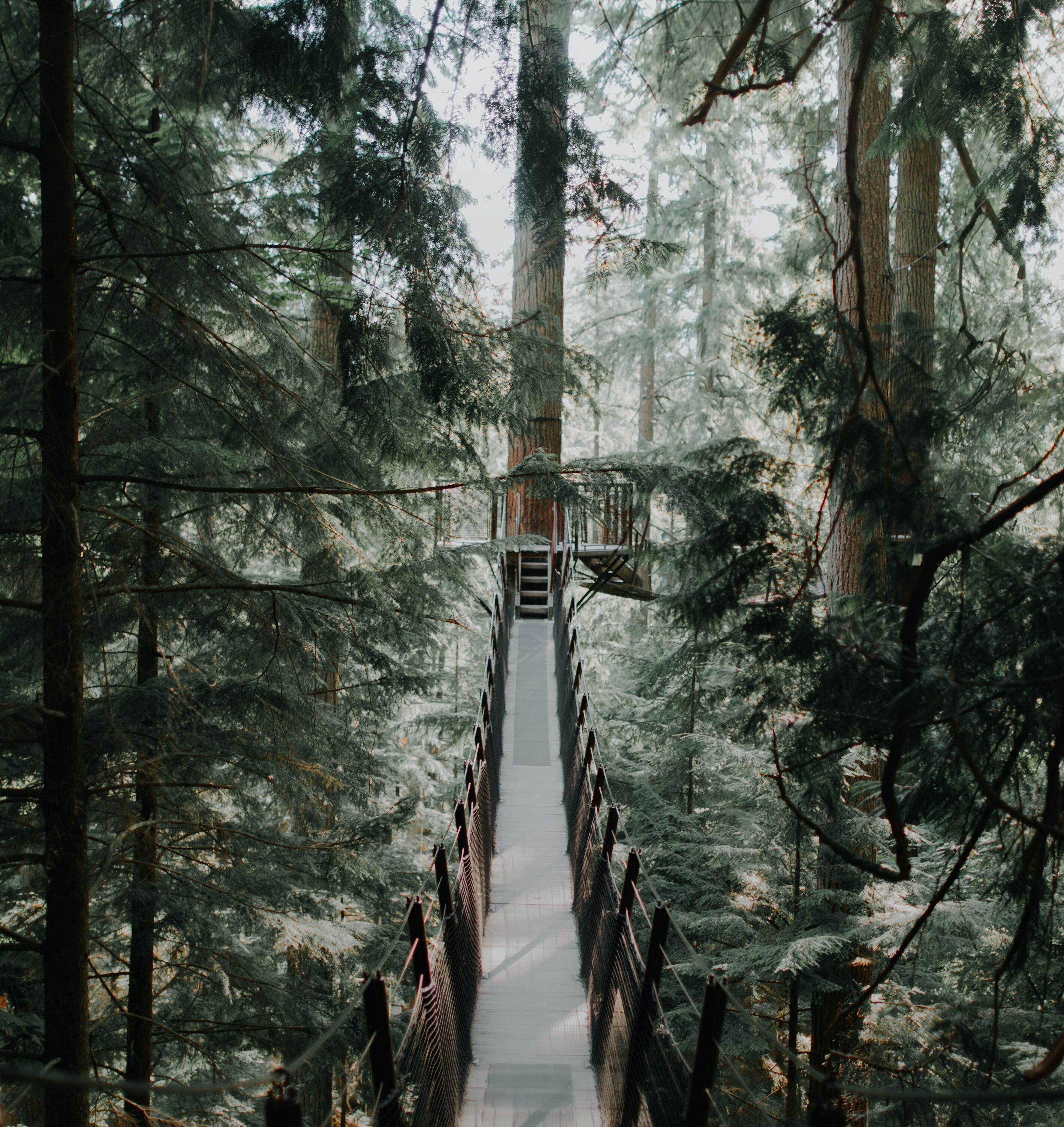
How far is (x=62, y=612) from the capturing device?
2719 millimetres

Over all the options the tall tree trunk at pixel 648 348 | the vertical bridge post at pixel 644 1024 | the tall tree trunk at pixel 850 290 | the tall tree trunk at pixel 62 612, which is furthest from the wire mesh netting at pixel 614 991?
the tall tree trunk at pixel 648 348

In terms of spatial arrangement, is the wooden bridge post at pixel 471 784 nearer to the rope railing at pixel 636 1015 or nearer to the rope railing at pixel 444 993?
the rope railing at pixel 444 993

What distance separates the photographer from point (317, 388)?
576cm

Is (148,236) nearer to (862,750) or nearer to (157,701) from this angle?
(157,701)

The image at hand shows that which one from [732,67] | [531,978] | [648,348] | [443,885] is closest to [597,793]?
[531,978]

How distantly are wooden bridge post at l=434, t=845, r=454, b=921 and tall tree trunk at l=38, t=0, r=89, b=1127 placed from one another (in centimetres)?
119

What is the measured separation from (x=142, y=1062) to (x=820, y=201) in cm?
916

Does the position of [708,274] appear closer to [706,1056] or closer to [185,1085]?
[706,1056]

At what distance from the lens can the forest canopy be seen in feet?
8.71

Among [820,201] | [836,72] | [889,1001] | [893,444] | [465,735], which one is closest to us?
[893,444]

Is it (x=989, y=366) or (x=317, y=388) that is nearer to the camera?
(x=989, y=366)

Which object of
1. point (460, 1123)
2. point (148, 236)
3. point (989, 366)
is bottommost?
point (460, 1123)

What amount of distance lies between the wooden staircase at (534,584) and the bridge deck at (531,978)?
3404 millimetres

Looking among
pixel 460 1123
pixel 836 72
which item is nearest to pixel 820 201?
pixel 836 72
